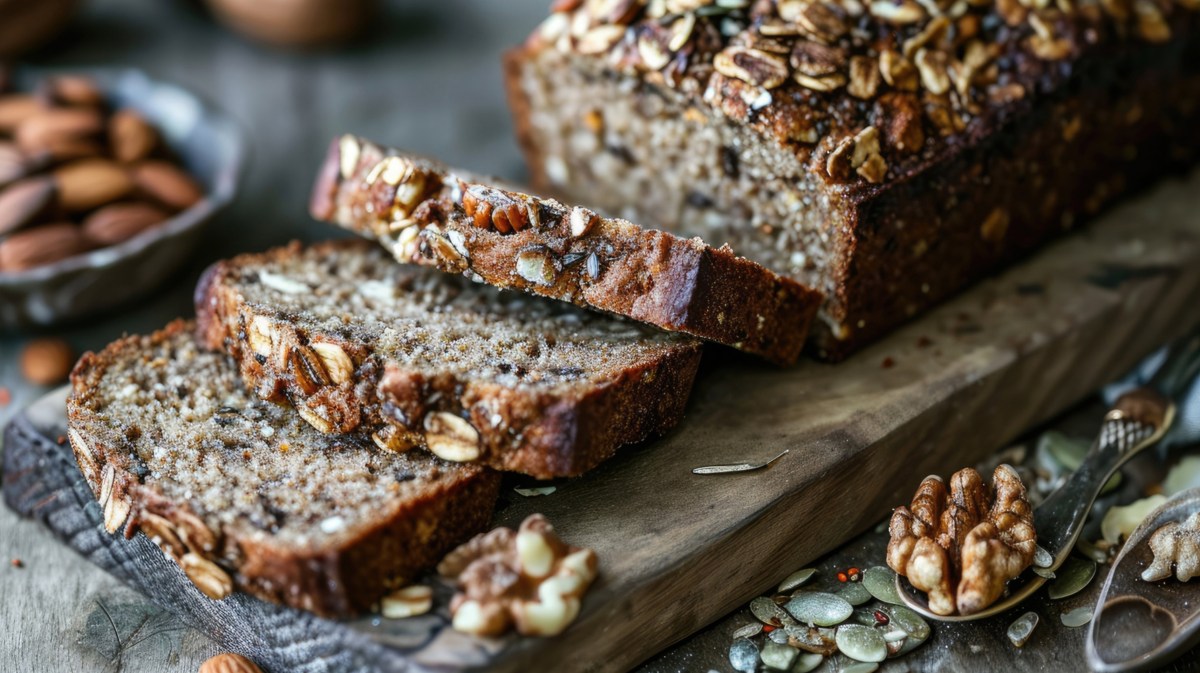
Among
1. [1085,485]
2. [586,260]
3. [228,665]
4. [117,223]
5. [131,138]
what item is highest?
[586,260]

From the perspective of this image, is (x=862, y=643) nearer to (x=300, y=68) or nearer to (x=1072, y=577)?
(x=1072, y=577)

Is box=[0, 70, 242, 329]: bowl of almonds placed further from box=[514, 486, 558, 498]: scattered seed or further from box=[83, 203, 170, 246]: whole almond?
box=[514, 486, 558, 498]: scattered seed

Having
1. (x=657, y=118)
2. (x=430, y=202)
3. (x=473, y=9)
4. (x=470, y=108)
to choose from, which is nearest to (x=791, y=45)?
(x=657, y=118)

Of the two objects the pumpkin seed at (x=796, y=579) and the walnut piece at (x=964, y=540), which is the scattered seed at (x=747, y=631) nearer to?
the pumpkin seed at (x=796, y=579)

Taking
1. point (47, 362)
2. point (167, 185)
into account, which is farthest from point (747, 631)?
point (167, 185)

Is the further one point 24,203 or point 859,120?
point 24,203

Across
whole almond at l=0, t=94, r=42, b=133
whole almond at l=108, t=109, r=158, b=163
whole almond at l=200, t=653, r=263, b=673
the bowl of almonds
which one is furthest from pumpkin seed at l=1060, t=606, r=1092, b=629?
whole almond at l=0, t=94, r=42, b=133

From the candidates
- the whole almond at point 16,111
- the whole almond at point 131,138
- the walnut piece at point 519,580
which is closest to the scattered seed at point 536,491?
the walnut piece at point 519,580
